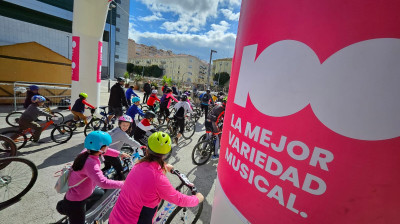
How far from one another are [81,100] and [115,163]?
4.21 meters

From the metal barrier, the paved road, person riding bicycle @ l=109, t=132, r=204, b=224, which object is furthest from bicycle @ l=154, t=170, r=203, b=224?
the metal barrier

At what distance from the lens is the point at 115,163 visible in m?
3.63

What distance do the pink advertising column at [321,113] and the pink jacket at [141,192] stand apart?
35.1 inches

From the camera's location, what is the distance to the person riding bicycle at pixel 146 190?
1928 mm

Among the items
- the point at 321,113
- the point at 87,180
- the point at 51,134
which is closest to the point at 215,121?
the point at 87,180

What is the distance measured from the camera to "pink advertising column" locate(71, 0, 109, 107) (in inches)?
329

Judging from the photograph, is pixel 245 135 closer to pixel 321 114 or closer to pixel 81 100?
pixel 321 114

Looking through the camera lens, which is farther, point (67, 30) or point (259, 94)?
point (67, 30)

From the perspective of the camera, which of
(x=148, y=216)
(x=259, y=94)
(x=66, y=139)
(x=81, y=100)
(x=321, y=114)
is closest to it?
(x=321, y=114)

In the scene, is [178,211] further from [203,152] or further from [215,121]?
[215,121]

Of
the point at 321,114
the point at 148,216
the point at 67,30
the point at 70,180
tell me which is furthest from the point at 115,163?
the point at 67,30

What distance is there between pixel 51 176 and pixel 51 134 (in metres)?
2.29

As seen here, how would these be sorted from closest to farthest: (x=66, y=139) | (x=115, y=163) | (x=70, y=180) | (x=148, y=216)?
(x=148, y=216)
(x=70, y=180)
(x=115, y=163)
(x=66, y=139)

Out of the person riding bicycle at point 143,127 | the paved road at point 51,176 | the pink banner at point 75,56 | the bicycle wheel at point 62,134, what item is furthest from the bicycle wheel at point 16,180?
the pink banner at point 75,56
